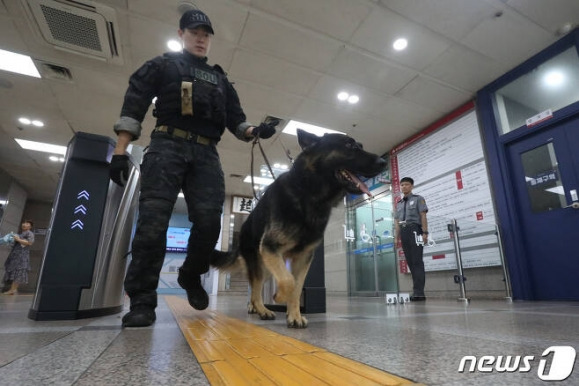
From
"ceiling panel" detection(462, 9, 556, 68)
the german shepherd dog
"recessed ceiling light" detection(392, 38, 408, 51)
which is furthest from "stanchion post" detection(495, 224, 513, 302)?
the german shepherd dog

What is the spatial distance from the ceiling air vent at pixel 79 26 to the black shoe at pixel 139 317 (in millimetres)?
3957

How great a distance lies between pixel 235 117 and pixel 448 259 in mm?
5176

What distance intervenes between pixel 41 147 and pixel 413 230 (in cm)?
921

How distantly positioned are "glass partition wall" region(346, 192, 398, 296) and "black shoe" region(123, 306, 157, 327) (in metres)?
4.29

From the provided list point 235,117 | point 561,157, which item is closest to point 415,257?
point 561,157

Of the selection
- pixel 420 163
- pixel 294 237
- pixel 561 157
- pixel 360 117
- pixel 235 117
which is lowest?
pixel 294 237

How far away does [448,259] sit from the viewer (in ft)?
18.5

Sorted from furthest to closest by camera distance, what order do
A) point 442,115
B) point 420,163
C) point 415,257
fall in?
point 420,163
point 442,115
point 415,257

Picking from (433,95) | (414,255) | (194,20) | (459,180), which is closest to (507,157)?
(459,180)

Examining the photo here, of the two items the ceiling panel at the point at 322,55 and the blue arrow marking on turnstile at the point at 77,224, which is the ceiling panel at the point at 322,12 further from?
the blue arrow marking on turnstile at the point at 77,224

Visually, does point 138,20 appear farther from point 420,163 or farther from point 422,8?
point 420,163

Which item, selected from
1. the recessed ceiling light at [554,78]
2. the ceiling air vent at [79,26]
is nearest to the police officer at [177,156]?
the ceiling air vent at [79,26]

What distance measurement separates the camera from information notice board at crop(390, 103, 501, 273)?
5250 mm

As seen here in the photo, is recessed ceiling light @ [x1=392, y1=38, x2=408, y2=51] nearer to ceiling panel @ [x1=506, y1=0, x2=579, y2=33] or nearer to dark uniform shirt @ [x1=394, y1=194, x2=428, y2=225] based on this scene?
ceiling panel @ [x1=506, y1=0, x2=579, y2=33]
